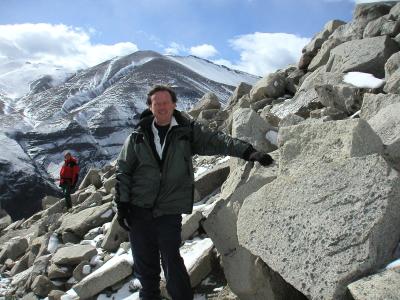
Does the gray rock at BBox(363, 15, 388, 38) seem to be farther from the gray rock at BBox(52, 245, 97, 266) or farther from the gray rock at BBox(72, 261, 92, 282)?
the gray rock at BBox(72, 261, 92, 282)

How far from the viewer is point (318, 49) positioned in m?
20.9

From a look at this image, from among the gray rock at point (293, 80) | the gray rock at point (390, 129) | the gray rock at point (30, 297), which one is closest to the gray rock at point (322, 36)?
the gray rock at point (293, 80)

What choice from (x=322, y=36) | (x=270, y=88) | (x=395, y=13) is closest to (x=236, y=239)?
(x=270, y=88)

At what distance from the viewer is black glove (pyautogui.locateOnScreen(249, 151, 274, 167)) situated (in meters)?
6.67

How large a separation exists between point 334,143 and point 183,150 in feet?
7.08

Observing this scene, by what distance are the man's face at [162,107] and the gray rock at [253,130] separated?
8.50 ft

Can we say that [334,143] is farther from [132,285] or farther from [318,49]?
[318,49]

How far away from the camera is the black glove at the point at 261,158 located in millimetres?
6672

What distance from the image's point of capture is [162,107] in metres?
6.54

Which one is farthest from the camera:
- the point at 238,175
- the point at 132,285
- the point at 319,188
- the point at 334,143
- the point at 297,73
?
the point at 297,73

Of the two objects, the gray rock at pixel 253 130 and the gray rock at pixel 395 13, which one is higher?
the gray rock at pixel 395 13

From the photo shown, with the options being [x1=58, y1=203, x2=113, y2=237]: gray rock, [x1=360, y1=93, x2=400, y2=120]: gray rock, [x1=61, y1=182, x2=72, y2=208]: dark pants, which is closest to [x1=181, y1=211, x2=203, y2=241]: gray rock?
[x1=360, y1=93, x2=400, y2=120]: gray rock

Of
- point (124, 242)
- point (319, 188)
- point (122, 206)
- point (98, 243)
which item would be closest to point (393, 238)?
point (319, 188)

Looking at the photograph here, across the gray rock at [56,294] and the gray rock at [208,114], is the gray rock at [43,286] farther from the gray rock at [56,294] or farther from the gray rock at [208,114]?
the gray rock at [208,114]
